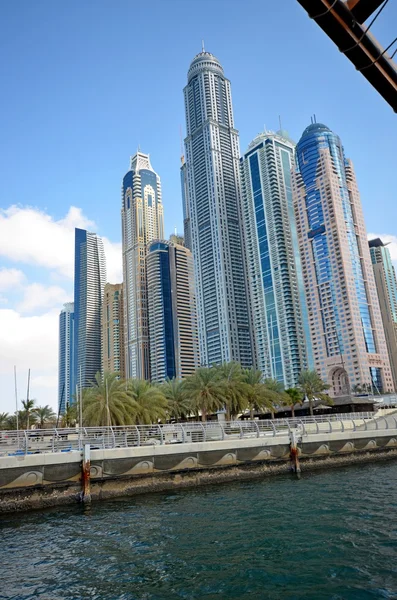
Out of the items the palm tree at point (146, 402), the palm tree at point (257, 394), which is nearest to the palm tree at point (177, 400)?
the palm tree at point (257, 394)

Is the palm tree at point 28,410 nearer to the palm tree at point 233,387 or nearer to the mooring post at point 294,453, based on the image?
the palm tree at point 233,387

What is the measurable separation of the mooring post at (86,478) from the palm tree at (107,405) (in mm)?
19167

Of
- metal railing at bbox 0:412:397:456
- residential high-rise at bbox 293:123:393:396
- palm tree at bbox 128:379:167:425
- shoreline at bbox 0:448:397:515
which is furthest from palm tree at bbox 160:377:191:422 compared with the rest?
residential high-rise at bbox 293:123:393:396

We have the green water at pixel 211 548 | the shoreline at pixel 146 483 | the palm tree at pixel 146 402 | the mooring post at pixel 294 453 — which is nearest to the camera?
the green water at pixel 211 548

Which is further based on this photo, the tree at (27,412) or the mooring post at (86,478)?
the tree at (27,412)

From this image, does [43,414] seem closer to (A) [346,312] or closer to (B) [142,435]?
(B) [142,435]

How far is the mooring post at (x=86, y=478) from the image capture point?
27888mm

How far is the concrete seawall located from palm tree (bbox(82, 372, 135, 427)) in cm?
1644

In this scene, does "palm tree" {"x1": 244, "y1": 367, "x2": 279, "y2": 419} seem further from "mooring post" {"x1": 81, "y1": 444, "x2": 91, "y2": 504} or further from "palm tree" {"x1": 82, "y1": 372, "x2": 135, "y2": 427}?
"mooring post" {"x1": 81, "y1": 444, "x2": 91, "y2": 504}

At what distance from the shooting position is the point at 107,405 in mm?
48438

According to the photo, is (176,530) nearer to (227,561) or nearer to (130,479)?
(227,561)

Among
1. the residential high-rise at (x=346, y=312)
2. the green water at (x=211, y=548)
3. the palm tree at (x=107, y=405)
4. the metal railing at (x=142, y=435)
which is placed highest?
the residential high-rise at (x=346, y=312)

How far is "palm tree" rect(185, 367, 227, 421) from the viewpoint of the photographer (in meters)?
61.5

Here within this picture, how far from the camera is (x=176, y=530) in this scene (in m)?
20.0
